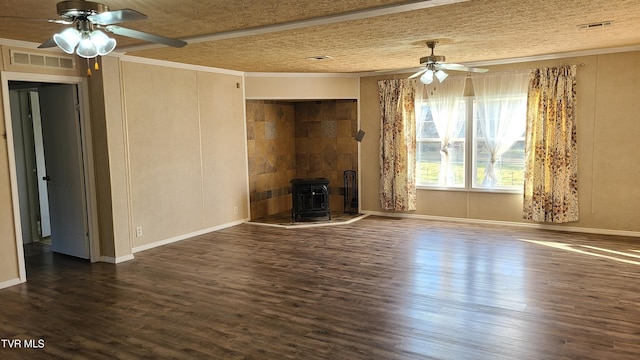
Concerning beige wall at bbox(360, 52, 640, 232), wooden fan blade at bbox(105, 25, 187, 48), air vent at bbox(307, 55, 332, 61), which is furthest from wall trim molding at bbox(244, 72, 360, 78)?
wooden fan blade at bbox(105, 25, 187, 48)

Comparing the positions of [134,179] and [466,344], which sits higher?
[134,179]

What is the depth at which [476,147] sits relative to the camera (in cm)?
692

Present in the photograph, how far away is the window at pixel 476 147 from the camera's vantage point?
21.6ft

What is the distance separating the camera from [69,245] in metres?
5.59

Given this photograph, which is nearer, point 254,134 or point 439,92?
point 439,92

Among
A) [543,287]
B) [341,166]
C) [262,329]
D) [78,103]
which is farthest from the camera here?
[341,166]

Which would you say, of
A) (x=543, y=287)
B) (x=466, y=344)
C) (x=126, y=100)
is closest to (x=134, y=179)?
(x=126, y=100)

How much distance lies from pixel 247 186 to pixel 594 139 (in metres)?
5.11

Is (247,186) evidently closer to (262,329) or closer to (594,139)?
(262,329)

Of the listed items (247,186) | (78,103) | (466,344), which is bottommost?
(466,344)

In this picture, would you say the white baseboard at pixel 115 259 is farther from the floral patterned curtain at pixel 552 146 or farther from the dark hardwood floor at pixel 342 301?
the floral patterned curtain at pixel 552 146

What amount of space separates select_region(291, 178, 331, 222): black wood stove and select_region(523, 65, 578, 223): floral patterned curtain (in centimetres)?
304

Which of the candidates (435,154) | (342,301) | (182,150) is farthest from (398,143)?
(342,301)

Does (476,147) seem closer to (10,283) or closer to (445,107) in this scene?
(445,107)
